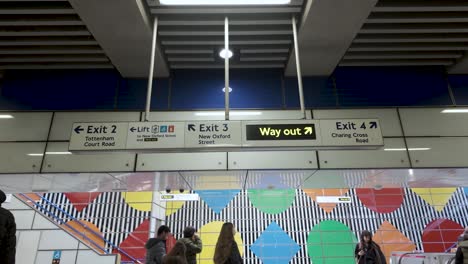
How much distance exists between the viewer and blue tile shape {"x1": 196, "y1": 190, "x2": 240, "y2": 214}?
369 inches

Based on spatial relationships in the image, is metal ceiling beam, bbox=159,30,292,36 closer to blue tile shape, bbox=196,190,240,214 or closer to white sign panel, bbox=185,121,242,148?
white sign panel, bbox=185,121,242,148

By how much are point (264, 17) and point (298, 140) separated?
161 cm

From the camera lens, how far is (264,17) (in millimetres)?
3711

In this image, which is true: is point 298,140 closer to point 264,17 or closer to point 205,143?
point 205,143

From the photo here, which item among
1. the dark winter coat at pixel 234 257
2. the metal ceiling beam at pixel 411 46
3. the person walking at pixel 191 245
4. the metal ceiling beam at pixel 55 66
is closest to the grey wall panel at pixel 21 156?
the metal ceiling beam at pixel 55 66

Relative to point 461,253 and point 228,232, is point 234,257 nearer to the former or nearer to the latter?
point 228,232

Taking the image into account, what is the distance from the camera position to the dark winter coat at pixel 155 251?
4.23 metres

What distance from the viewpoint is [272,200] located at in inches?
379

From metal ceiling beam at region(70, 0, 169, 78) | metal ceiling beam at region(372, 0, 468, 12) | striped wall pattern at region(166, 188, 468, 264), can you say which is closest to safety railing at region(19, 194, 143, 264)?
striped wall pattern at region(166, 188, 468, 264)

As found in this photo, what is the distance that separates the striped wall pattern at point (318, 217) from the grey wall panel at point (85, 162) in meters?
4.94

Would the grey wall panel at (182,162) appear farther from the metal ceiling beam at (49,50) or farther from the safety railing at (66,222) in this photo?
the safety railing at (66,222)

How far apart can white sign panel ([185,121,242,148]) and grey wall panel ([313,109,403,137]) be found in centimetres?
180

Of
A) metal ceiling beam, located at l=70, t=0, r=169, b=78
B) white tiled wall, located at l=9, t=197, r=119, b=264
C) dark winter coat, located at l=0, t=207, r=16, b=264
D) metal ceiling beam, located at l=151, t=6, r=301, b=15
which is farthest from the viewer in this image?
white tiled wall, located at l=9, t=197, r=119, b=264

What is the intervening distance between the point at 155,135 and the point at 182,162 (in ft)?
3.99
